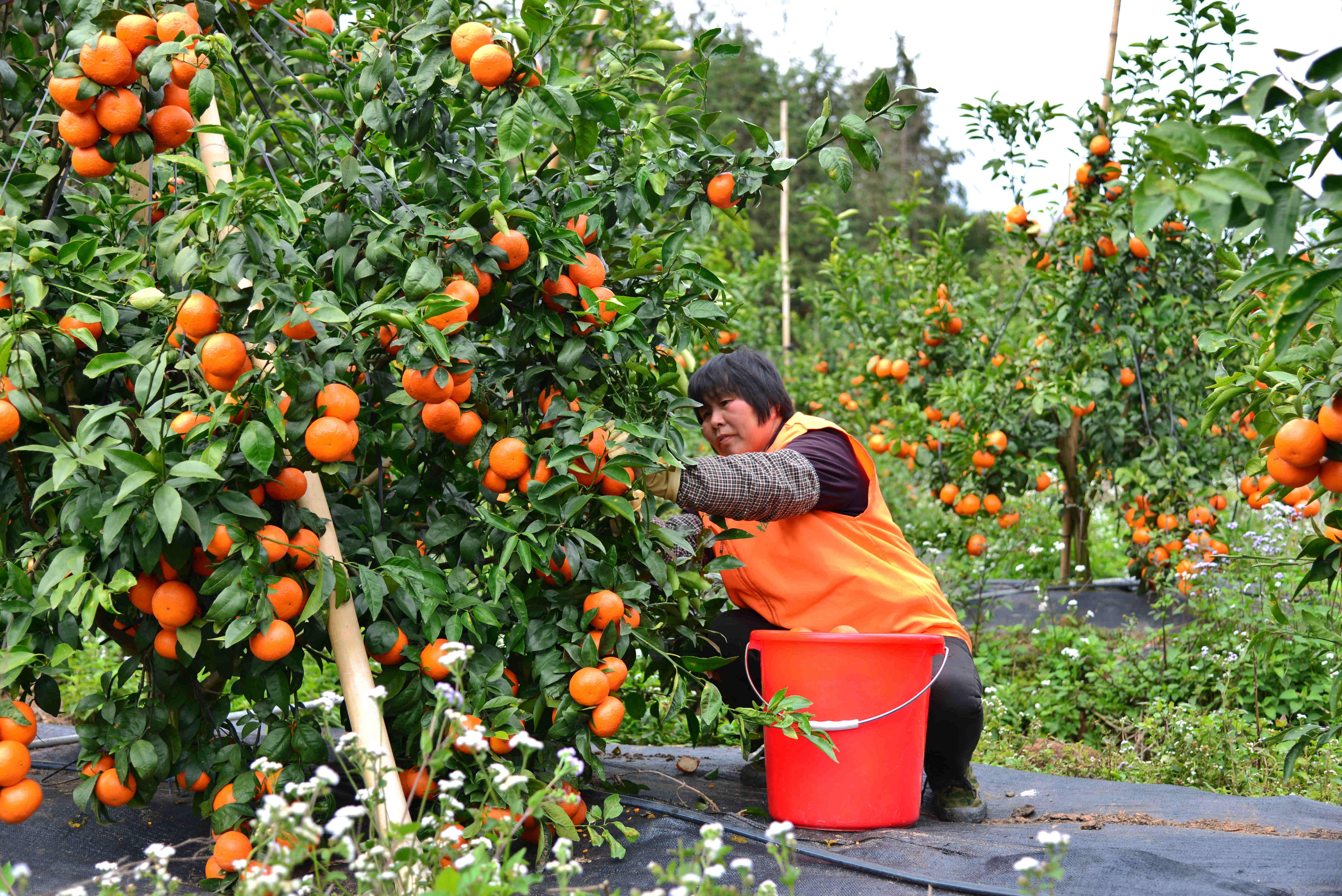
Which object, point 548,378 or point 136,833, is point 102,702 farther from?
point 548,378

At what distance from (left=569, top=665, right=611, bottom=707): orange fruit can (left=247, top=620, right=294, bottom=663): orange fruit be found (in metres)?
0.42

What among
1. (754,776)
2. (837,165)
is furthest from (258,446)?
(754,776)

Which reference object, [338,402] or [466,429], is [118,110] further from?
[466,429]

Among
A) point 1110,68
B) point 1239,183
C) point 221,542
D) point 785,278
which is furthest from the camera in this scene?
point 785,278

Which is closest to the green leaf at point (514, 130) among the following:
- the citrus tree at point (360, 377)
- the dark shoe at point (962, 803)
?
the citrus tree at point (360, 377)

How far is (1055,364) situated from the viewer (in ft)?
Result: 13.3

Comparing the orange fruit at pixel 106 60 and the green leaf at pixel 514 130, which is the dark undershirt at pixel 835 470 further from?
the orange fruit at pixel 106 60

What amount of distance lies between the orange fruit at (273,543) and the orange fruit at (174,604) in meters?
0.14

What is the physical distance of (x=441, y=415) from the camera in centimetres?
159

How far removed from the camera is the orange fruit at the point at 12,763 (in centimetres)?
145

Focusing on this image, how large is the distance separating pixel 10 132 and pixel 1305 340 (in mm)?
2252

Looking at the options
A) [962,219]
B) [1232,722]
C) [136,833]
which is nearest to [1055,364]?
[1232,722]

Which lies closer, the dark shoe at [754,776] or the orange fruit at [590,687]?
the orange fruit at [590,687]

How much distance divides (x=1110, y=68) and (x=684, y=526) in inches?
Answer: 106
